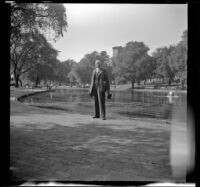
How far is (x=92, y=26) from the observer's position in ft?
16.0

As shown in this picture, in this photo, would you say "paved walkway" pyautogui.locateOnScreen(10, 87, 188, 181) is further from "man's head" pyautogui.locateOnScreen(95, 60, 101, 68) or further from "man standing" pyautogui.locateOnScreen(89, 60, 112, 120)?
"man's head" pyautogui.locateOnScreen(95, 60, 101, 68)

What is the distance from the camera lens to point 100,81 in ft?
27.2

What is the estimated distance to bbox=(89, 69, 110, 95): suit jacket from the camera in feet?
26.9

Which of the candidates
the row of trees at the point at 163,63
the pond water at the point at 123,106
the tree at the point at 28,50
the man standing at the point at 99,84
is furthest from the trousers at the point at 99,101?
the row of trees at the point at 163,63

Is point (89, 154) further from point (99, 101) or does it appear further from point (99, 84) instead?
point (99, 101)

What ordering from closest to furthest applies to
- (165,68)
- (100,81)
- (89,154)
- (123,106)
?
(89,154)
(100,81)
(123,106)
(165,68)

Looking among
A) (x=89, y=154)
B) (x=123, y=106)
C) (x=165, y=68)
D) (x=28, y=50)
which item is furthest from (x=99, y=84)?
(x=165, y=68)

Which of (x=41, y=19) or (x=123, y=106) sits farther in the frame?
(x=123, y=106)

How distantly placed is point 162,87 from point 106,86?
30799 mm

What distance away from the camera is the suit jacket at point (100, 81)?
8.21 m

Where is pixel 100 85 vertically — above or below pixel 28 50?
below

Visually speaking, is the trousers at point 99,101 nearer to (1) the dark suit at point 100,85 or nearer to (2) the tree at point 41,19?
(1) the dark suit at point 100,85

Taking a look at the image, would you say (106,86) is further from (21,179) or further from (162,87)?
(162,87)
